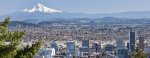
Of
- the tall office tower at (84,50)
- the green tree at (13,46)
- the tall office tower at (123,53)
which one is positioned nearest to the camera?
the green tree at (13,46)

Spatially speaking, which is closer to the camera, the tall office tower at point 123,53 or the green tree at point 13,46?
the green tree at point 13,46

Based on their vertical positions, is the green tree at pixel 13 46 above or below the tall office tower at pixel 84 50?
above

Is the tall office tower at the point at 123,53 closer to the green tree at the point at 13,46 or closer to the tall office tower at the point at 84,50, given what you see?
the tall office tower at the point at 84,50

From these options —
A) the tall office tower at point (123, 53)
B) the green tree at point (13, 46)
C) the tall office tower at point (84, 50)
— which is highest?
the green tree at point (13, 46)

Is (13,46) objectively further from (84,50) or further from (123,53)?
(84,50)

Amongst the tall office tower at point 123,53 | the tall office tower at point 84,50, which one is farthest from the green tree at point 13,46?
the tall office tower at point 84,50

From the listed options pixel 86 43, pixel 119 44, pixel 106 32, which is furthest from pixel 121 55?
pixel 106 32

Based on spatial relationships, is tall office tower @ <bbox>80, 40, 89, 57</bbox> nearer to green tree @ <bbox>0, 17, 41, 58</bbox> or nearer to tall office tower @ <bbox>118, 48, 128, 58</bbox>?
tall office tower @ <bbox>118, 48, 128, 58</bbox>

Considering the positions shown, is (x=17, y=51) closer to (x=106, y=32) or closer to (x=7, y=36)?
(x=7, y=36)

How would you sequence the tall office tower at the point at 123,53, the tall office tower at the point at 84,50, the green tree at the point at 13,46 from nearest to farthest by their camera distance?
1. the green tree at the point at 13,46
2. the tall office tower at the point at 123,53
3. the tall office tower at the point at 84,50
